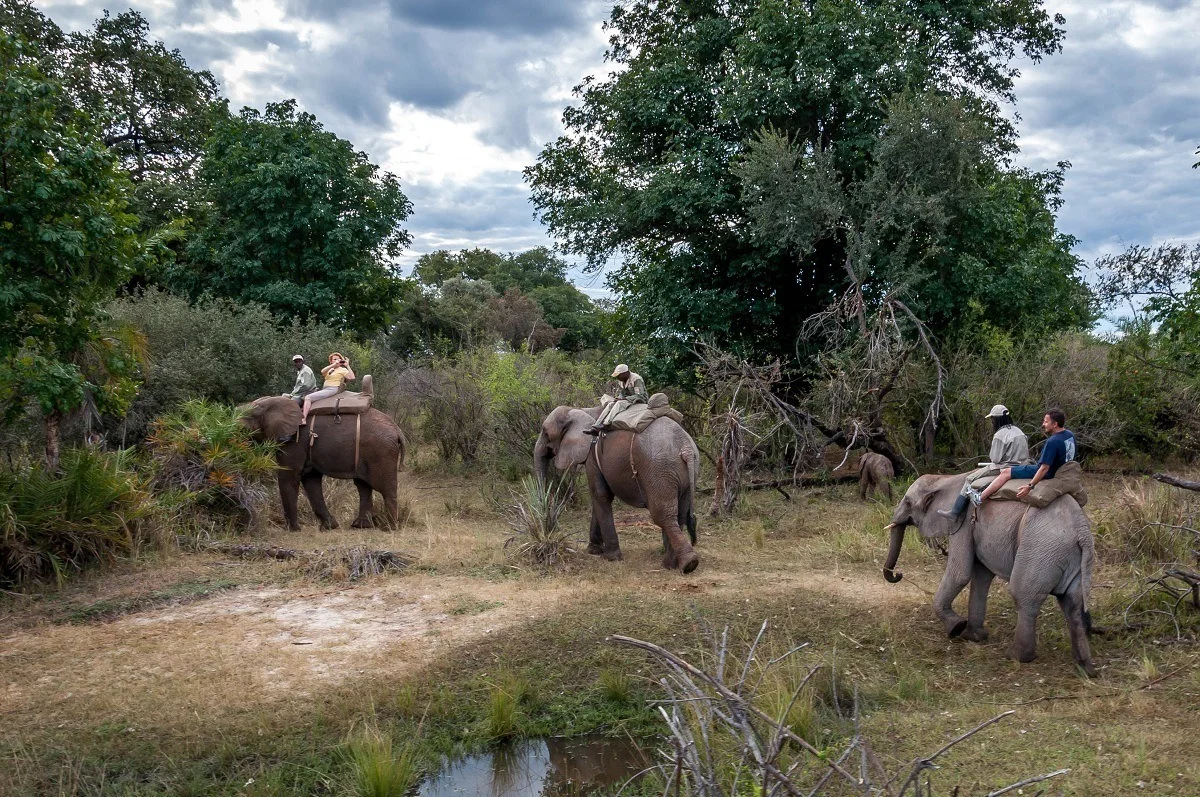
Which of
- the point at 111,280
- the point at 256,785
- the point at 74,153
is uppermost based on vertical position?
the point at 74,153

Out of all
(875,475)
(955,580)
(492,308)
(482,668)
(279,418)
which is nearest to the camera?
(482,668)

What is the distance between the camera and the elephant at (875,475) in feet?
43.4

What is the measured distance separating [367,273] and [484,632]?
53.5ft

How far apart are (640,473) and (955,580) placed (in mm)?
3277

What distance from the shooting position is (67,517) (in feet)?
28.8

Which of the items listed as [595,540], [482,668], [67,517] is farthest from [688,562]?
[67,517]

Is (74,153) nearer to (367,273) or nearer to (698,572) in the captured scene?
(698,572)

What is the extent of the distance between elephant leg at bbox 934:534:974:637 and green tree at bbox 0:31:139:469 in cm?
774

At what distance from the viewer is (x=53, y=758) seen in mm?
5137

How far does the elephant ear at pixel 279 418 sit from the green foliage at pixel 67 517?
210 cm

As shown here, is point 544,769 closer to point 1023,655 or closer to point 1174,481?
point 1023,655

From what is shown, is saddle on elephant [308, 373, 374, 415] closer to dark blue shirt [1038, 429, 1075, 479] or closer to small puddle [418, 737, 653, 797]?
small puddle [418, 737, 653, 797]

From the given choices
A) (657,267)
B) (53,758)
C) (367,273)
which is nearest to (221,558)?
(53,758)

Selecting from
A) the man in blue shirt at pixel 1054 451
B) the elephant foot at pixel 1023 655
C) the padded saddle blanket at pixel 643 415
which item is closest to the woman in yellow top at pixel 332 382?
the padded saddle blanket at pixel 643 415
